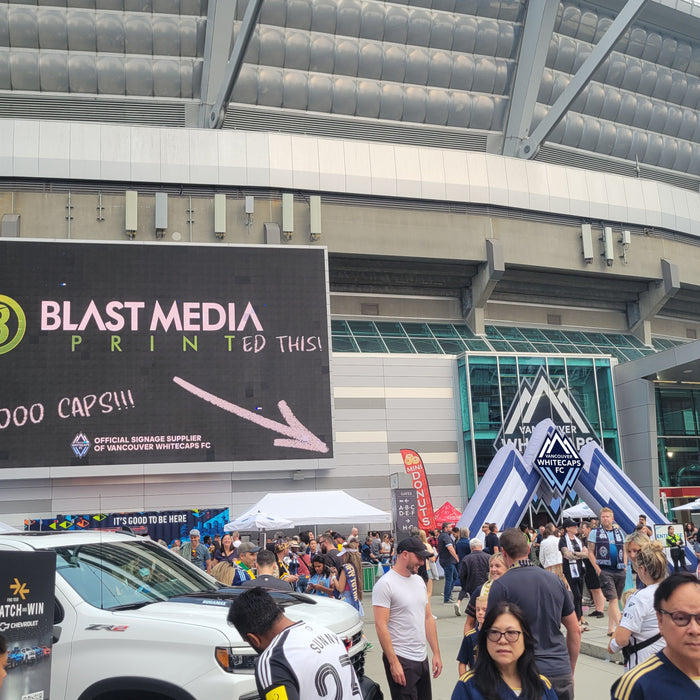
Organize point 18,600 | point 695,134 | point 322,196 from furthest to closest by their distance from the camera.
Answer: point 695,134, point 322,196, point 18,600

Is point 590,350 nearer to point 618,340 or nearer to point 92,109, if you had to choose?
point 618,340

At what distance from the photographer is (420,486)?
29703 mm

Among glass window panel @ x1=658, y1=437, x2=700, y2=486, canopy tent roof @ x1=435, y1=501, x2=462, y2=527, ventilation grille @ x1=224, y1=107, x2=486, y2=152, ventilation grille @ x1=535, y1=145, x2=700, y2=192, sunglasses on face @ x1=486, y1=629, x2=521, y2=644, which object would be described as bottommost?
canopy tent roof @ x1=435, y1=501, x2=462, y2=527

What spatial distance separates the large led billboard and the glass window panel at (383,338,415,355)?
182 inches

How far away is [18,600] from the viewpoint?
450cm


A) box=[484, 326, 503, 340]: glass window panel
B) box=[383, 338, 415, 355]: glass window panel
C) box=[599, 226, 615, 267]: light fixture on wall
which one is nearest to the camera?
box=[383, 338, 415, 355]: glass window panel

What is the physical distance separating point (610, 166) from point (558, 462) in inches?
1059

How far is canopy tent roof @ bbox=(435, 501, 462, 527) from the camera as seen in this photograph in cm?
3028

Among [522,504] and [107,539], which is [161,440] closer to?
[522,504]

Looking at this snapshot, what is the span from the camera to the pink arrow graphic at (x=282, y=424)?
28.9 meters

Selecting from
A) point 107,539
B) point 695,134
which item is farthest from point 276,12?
point 107,539

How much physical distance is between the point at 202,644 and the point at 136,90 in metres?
32.8

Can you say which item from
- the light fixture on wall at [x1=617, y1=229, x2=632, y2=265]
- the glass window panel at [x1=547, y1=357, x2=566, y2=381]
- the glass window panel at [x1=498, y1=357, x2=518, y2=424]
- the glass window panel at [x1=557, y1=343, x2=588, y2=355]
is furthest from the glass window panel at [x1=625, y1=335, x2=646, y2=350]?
the glass window panel at [x1=498, y1=357, x2=518, y2=424]

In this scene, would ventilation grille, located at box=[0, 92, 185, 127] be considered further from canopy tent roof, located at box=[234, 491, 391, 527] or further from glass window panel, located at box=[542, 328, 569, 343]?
canopy tent roof, located at box=[234, 491, 391, 527]
